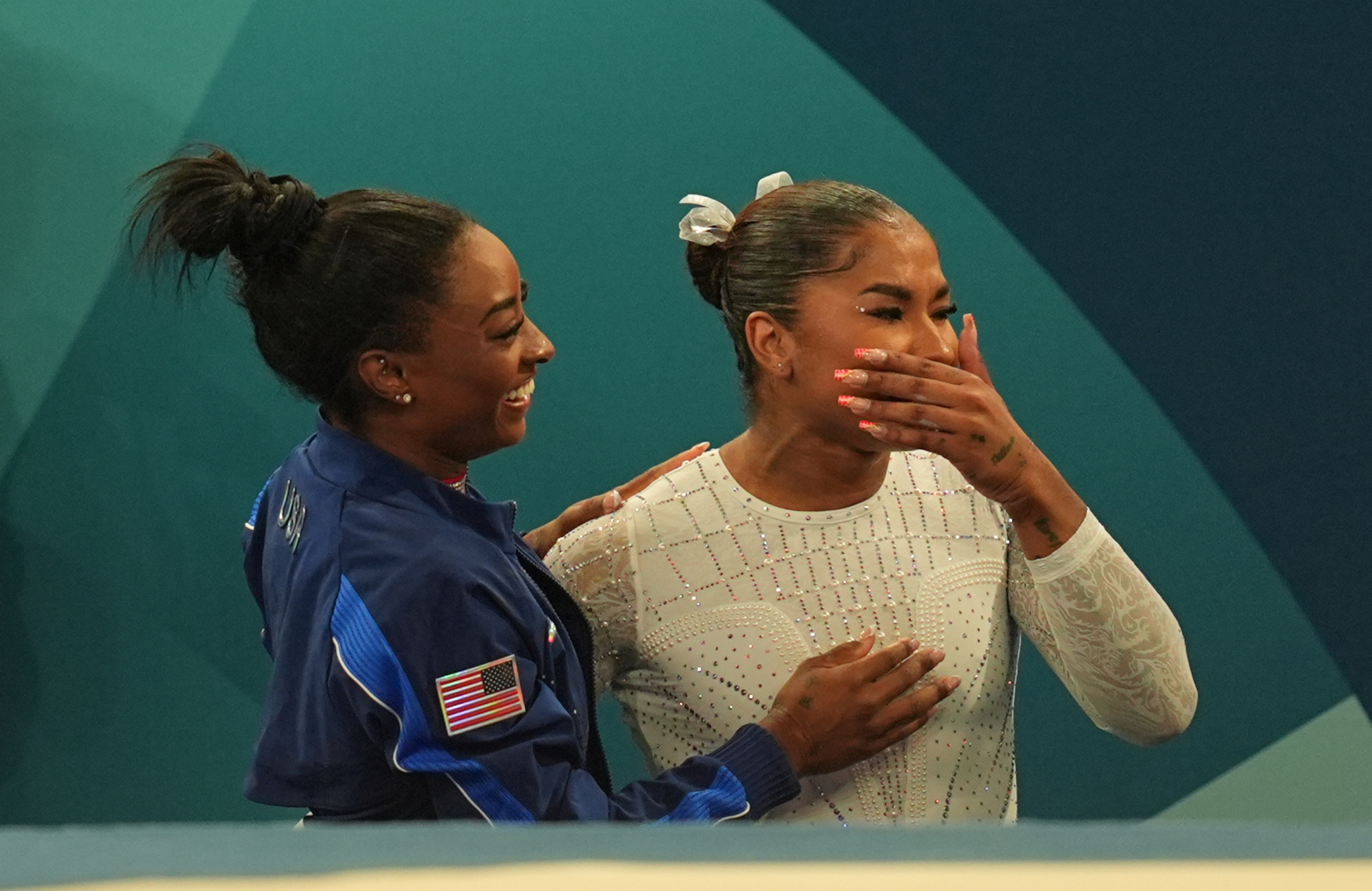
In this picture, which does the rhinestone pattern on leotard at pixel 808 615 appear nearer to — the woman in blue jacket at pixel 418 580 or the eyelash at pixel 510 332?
the woman in blue jacket at pixel 418 580

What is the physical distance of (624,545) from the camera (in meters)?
1.52

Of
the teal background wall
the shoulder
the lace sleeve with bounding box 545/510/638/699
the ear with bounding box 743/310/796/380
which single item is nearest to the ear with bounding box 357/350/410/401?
the shoulder

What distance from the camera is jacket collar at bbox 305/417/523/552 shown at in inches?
51.0

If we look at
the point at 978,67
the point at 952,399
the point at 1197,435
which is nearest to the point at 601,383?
the point at 978,67

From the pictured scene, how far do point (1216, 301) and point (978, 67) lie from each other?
0.50 metres

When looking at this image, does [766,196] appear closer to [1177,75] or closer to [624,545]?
[624,545]

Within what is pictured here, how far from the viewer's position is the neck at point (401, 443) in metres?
1.37

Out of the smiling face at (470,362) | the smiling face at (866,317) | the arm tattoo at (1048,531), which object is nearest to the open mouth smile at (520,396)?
the smiling face at (470,362)

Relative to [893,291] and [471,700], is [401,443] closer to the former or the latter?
[471,700]

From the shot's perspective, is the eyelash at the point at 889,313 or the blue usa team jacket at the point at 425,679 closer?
the blue usa team jacket at the point at 425,679

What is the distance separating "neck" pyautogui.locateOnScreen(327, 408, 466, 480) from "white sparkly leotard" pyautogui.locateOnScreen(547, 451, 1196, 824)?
0.20m

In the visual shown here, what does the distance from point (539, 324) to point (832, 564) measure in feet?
3.05

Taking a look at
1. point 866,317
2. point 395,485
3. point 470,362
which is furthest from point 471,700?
point 866,317

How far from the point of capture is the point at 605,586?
1507mm
